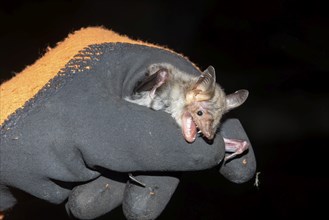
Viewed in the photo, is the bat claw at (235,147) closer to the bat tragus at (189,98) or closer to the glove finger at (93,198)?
the bat tragus at (189,98)

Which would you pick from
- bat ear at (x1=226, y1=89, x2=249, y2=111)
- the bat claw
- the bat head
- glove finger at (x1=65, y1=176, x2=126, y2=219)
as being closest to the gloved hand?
glove finger at (x1=65, y1=176, x2=126, y2=219)

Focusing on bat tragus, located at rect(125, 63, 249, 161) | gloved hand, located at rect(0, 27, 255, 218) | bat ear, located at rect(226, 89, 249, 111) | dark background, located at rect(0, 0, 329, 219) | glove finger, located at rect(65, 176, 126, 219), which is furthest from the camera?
dark background, located at rect(0, 0, 329, 219)

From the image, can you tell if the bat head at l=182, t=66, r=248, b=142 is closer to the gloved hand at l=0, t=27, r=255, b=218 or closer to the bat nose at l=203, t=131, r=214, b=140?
the bat nose at l=203, t=131, r=214, b=140

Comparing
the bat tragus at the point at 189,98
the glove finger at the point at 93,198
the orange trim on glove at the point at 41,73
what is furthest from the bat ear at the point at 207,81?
the glove finger at the point at 93,198

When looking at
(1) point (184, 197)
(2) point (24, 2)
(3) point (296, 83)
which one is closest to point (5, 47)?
(2) point (24, 2)

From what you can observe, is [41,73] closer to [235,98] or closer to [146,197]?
[146,197]

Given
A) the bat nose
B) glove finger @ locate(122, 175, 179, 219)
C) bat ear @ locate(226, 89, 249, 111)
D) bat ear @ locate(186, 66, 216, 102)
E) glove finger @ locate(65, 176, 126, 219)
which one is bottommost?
glove finger @ locate(65, 176, 126, 219)

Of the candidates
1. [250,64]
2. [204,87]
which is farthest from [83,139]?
[250,64]
